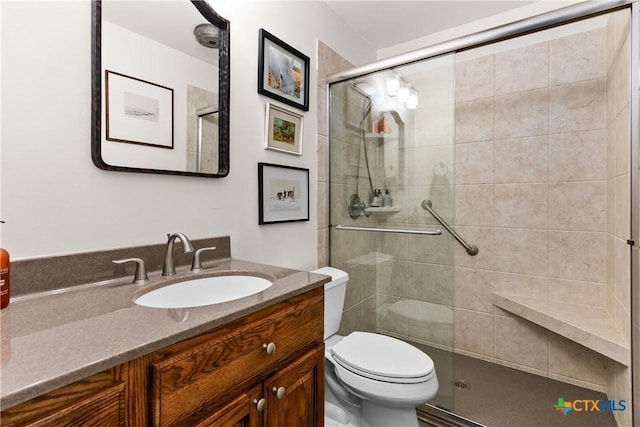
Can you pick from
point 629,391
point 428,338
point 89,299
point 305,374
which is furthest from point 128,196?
point 629,391

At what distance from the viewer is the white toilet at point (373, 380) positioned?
1.30m

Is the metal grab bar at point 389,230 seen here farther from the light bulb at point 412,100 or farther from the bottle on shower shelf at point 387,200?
the light bulb at point 412,100

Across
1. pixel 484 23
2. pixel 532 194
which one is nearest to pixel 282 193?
pixel 532 194

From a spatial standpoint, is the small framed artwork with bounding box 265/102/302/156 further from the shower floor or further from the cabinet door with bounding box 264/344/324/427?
the shower floor

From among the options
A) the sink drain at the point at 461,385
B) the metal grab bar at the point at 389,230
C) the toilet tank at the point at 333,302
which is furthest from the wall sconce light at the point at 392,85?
the sink drain at the point at 461,385

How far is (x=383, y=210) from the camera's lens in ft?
6.49

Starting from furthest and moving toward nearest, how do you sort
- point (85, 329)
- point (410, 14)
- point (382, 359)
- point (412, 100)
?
1. point (410, 14)
2. point (412, 100)
3. point (382, 359)
4. point (85, 329)

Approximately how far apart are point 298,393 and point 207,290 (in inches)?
18.4

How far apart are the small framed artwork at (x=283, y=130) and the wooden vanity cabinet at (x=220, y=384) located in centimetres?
88

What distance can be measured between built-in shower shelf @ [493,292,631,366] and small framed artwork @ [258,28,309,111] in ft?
6.14

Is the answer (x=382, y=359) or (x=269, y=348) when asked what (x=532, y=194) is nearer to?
(x=382, y=359)

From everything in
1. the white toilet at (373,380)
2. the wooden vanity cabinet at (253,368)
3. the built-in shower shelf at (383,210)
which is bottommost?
the white toilet at (373,380)

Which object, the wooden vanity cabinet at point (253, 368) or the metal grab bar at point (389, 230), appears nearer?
the wooden vanity cabinet at point (253, 368)

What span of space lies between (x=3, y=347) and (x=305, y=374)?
733 millimetres
